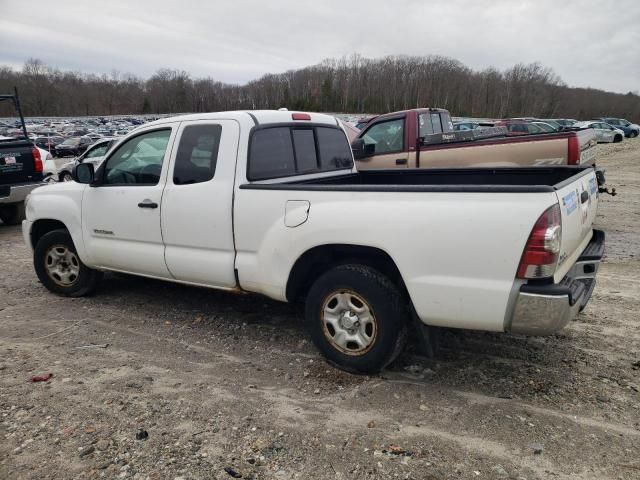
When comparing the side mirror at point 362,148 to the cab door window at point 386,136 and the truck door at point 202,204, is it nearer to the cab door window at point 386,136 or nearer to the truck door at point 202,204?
the cab door window at point 386,136

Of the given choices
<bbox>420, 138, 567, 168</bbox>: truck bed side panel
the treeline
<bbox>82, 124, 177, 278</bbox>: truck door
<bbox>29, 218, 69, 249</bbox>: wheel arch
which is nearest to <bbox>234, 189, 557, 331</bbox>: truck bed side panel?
<bbox>82, 124, 177, 278</bbox>: truck door

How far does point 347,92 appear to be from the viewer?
423 ft

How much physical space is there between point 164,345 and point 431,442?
244cm

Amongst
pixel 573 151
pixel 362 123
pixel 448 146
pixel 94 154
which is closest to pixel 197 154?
pixel 448 146

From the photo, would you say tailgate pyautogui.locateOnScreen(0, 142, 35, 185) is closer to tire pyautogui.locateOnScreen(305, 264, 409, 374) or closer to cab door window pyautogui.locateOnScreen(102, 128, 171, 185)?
cab door window pyautogui.locateOnScreen(102, 128, 171, 185)

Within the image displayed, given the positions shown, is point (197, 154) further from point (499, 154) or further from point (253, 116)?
point (499, 154)

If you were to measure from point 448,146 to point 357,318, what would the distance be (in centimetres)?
512

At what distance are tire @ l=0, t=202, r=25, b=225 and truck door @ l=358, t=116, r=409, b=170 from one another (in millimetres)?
6781

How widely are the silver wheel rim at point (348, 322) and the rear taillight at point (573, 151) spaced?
16.0ft

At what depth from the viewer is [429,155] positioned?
8055 mm

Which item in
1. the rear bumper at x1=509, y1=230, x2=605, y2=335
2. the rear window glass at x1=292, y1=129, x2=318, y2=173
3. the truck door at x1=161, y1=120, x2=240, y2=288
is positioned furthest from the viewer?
the rear window glass at x1=292, y1=129, x2=318, y2=173

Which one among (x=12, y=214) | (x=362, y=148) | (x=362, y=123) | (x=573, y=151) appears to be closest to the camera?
(x=573, y=151)

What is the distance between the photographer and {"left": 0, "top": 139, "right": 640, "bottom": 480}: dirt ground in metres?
2.69

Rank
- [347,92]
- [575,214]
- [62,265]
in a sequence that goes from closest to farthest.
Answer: [575,214] < [62,265] < [347,92]
